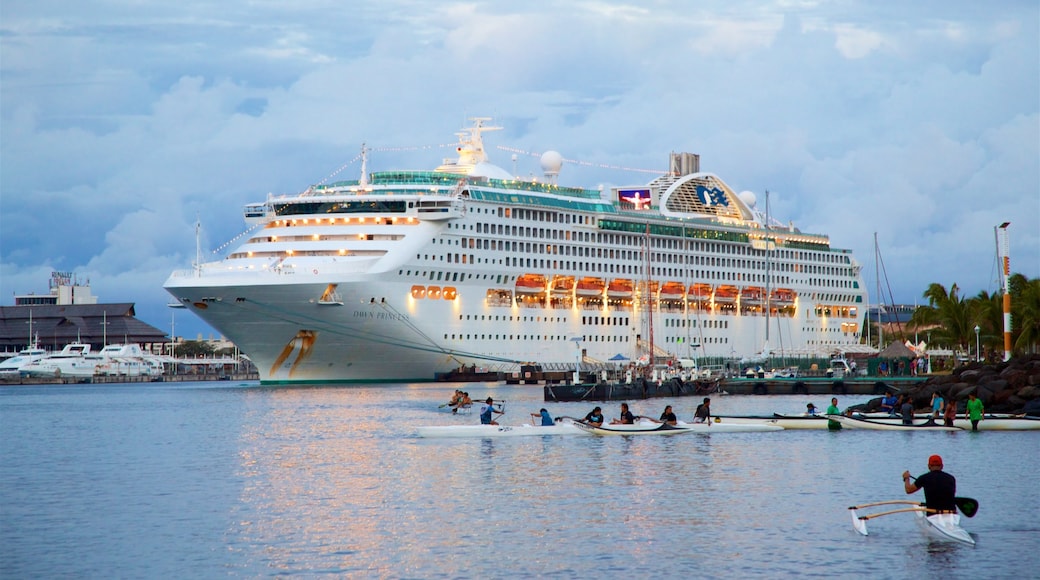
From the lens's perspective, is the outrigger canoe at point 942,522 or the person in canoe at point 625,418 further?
the person in canoe at point 625,418

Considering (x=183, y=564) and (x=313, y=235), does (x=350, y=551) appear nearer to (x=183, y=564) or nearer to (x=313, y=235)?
(x=183, y=564)

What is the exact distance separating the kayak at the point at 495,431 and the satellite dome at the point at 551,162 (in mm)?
57128

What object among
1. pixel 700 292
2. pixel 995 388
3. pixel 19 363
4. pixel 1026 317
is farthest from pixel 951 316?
pixel 19 363

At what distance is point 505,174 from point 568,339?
1166cm

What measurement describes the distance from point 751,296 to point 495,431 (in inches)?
2741

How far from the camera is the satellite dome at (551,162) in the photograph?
9981 cm

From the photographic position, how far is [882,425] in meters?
45.6

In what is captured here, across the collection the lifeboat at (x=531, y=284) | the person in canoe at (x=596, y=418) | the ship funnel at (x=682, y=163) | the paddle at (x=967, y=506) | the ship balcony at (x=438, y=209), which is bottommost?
the paddle at (x=967, y=506)

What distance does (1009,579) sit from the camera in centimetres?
2023

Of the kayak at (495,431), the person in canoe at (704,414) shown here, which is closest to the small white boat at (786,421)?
the person in canoe at (704,414)

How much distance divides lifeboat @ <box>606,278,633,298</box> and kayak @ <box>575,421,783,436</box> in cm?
4951

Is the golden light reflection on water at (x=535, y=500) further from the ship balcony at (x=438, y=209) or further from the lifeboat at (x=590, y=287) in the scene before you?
the lifeboat at (x=590, y=287)

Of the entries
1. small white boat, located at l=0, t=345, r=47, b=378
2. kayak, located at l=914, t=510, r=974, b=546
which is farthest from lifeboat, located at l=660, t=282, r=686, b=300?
kayak, located at l=914, t=510, r=974, b=546

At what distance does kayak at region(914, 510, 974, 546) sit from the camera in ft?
75.2
